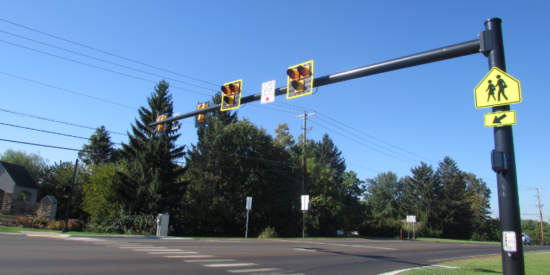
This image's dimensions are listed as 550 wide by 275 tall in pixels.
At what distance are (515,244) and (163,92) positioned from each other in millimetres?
36092

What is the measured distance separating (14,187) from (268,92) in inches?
1873

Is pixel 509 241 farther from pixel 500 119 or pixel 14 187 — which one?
pixel 14 187

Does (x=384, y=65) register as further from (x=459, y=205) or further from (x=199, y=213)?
(x=459, y=205)

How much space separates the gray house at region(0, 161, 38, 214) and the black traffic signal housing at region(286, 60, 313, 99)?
150ft

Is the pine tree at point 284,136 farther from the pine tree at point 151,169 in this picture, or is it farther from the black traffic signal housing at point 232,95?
the black traffic signal housing at point 232,95

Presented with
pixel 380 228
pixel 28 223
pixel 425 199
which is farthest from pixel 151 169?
pixel 425 199

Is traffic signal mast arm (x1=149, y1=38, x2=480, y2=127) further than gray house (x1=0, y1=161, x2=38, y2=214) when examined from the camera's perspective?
No

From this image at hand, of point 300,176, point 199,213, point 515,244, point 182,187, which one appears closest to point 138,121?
point 182,187

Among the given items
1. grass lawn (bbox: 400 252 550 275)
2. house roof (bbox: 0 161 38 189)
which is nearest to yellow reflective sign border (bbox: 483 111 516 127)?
grass lawn (bbox: 400 252 550 275)

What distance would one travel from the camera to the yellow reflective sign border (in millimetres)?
5293

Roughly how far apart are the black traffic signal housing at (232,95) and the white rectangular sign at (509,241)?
8361 mm

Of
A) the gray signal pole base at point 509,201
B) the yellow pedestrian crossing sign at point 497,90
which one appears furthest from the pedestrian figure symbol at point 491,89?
the gray signal pole base at point 509,201

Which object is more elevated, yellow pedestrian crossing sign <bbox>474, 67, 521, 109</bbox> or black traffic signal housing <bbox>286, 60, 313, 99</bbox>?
black traffic signal housing <bbox>286, 60, 313, 99</bbox>

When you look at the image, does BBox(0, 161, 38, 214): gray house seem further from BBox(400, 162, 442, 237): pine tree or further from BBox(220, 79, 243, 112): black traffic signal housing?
BBox(400, 162, 442, 237): pine tree
